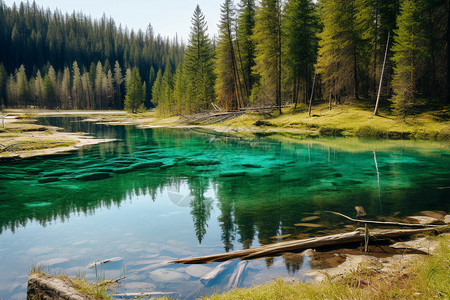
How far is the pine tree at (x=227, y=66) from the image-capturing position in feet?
160

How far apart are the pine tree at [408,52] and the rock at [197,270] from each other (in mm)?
32934

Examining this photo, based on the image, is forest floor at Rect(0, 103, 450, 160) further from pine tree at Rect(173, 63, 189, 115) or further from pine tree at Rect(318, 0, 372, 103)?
pine tree at Rect(173, 63, 189, 115)

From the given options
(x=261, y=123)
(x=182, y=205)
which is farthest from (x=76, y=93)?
(x=182, y=205)

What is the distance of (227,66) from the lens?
5088cm

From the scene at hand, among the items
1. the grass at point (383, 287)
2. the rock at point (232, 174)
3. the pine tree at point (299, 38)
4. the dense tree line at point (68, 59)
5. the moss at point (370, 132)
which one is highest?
the dense tree line at point (68, 59)

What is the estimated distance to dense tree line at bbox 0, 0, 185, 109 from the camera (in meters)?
116

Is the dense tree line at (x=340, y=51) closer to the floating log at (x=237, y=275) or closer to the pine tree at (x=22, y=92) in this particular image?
the floating log at (x=237, y=275)

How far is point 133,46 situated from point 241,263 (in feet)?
601

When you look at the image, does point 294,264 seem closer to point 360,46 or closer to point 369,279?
point 369,279

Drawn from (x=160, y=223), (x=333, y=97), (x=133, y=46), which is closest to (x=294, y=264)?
(x=160, y=223)

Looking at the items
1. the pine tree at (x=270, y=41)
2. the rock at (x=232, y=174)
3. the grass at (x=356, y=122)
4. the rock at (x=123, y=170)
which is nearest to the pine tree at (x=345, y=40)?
the grass at (x=356, y=122)

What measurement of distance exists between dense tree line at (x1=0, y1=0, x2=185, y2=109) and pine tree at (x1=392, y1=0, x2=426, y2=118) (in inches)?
4369

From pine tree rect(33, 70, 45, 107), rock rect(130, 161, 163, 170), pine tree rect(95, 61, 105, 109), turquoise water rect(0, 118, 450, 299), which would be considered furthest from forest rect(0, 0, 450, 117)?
pine tree rect(33, 70, 45, 107)

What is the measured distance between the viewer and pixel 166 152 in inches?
1001
